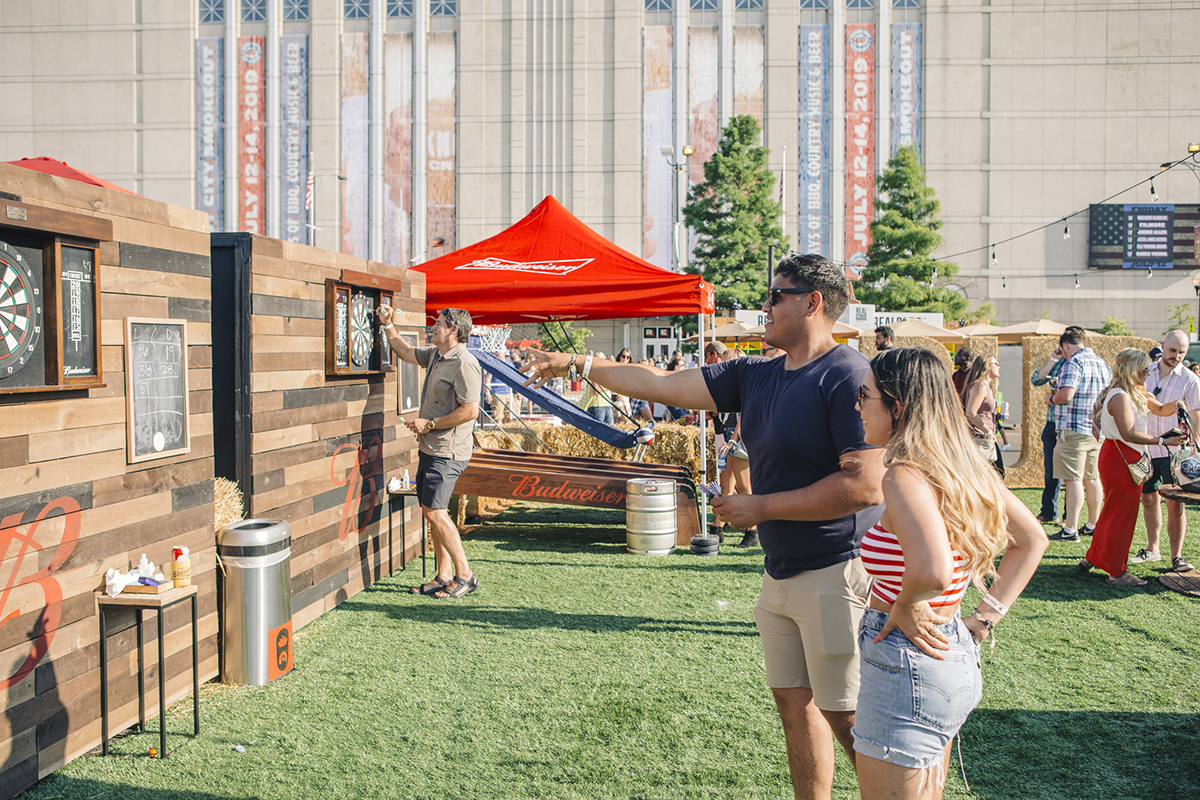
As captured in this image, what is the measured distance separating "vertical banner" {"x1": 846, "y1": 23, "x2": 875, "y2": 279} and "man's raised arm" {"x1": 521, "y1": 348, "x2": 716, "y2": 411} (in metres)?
31.7

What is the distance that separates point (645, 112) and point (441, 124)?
825cm

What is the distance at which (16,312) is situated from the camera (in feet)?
10.2

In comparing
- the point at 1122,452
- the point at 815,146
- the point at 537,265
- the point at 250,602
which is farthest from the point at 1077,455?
the point at 815,146

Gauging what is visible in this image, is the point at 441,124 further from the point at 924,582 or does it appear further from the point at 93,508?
the point at 924,582

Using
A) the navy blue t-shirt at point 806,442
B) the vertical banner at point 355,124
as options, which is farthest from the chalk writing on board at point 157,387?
the vertical banner at point 355,124

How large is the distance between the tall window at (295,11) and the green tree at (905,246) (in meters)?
23.7

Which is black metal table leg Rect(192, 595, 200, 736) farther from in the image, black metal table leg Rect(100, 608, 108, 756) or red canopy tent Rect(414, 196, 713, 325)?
red canopy tent Rect(414, 196, 713, 325)

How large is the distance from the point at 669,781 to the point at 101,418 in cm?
284

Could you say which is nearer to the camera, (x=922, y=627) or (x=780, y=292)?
(x=922, y=627)

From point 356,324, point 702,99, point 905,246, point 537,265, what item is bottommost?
point 356,324

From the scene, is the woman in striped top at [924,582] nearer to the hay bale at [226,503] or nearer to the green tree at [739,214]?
the hay bale at [226,503]

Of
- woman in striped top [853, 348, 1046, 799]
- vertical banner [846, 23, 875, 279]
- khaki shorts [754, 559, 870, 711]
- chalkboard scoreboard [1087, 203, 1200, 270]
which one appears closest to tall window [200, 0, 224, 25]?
vertical banner [846, 23, 875, 279]

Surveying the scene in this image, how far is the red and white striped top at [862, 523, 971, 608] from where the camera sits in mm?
2107

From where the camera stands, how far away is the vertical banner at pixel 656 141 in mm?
33750
